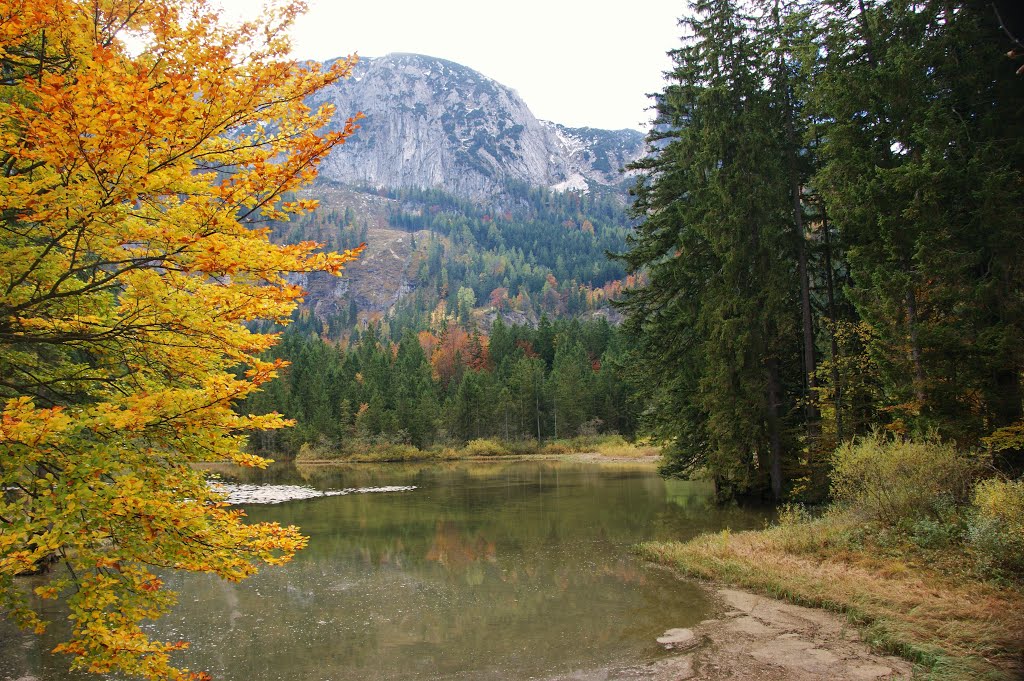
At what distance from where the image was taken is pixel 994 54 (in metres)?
15.4

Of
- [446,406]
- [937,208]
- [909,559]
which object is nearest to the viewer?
[909,559]

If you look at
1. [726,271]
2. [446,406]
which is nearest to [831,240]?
[726,271]

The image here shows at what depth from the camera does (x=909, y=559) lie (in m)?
11.8

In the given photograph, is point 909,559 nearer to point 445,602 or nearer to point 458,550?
point 445,602

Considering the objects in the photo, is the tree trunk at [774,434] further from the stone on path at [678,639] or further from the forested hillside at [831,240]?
the stone on path at [678,639]

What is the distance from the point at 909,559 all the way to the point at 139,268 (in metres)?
13.5

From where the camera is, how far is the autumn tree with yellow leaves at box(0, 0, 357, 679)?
14.4 ft

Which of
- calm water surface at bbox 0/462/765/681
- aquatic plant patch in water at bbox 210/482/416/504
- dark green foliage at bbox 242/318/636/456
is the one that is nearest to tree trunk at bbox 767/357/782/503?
calm water surface at bbox 0/462/765/681

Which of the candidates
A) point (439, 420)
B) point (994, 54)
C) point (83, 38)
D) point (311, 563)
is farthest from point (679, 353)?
point (439, 420)

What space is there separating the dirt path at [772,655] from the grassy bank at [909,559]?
40 cm

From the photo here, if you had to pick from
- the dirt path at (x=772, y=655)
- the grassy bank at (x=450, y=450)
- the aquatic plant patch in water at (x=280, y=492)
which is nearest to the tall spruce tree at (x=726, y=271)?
the dirt path at (x=772, y=655)

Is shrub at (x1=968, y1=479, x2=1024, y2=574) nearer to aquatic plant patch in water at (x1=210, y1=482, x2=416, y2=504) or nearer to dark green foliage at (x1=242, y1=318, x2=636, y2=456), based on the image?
aquatic plant patch in water at (x1=210, y1=482, x2=416, y2=504)

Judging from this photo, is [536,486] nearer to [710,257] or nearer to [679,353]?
[679,353]

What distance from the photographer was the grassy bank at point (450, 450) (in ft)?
233
